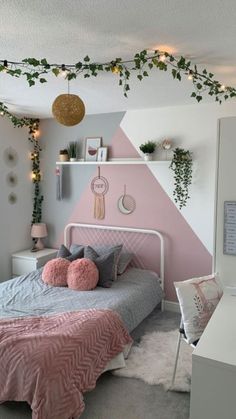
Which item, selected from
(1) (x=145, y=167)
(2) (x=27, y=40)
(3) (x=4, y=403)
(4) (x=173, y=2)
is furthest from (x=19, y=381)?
(1) (x=145, y=167)

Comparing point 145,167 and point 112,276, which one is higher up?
point 145,167

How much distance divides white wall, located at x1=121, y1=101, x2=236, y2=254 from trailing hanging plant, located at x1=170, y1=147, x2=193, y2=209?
6cm

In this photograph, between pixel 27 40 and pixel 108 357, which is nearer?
pixel 27 40

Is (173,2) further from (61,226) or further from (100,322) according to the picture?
(61,226)

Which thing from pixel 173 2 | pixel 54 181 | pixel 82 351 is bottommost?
pixel 82 351

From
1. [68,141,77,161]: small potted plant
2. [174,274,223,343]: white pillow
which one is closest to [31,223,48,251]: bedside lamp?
[68,141,77,161]: small potted plant

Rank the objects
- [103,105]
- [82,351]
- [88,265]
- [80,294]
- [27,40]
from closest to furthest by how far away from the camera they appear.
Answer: [27,40], [82,351], [80,294], [88,265], [103,105]

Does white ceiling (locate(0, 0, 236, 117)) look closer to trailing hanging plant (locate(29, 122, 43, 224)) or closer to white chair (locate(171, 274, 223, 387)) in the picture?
white chair (locate(171, 274, 223, 387))

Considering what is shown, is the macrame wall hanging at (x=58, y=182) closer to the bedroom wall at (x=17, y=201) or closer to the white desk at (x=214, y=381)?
the bedroom wall at (x=17, y=201)

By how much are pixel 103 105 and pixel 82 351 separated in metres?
2.61

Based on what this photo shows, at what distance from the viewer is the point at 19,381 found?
6.77 ft

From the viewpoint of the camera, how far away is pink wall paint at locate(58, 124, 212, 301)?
375 centimetres

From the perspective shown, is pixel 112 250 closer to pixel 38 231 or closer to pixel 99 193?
pixel 99 193

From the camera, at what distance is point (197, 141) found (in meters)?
3.62
